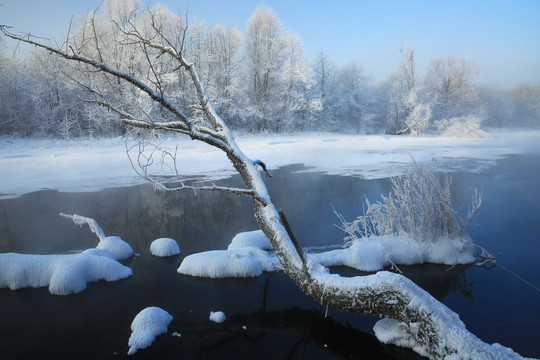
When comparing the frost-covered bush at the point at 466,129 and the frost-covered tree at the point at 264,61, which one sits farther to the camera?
the frost-covered tree at the point at 264,61

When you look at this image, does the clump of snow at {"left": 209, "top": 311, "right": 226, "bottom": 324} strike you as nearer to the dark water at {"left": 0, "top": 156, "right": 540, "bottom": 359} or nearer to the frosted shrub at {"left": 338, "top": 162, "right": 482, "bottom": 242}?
the dark water at {"left": 0, "top": 156, "right": 540, "bottom": 359}

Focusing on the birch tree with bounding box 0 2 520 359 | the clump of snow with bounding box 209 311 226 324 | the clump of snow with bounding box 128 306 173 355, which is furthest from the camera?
the clump of snow with bounding box 209 311 226 324

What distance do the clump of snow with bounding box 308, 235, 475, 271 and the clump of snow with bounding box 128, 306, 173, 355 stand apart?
2.61m

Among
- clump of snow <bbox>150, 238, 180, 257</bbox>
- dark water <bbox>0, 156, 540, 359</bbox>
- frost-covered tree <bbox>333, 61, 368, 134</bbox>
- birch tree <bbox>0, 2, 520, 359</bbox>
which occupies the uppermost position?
frost-covered tree <bbox>333, 61, 368, 134</bbox>

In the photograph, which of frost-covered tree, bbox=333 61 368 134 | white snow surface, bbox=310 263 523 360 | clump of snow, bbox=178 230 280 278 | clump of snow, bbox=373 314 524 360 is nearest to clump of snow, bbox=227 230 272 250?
clump of snow, bbox=178 230 280 278

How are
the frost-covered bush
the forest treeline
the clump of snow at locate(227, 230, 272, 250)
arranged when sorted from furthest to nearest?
the frost-covered bush → the forest treeline → the clump of snow at locate(227, 230, 272, 250)

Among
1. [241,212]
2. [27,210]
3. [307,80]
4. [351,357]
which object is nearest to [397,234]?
[351,357]

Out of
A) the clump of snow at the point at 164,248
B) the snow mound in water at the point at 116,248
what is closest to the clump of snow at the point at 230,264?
the clump of snow at the point at 164,248

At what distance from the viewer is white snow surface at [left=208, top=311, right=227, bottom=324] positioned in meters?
4.17

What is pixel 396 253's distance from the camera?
19.0 ft

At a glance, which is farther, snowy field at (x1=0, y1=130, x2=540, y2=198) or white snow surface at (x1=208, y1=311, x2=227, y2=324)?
snowy field at (x1=0, y1=130, x2=540, y2=198)

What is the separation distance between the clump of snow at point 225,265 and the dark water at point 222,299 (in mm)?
143

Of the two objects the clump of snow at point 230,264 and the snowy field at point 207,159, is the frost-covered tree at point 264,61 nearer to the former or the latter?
the snowy field at point 207,159

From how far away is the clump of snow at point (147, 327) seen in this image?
366cm
